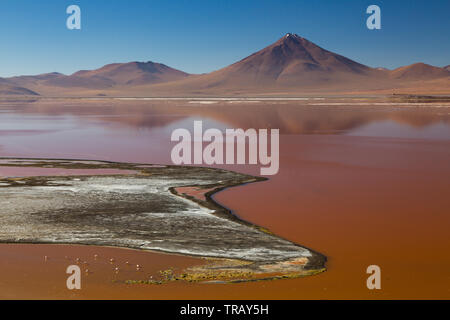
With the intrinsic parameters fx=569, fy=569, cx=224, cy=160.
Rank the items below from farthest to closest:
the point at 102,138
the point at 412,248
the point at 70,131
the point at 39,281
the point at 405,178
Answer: the point at 70,131 → the point at 102,138 → the point at 405,178 → the point at 412,248 → the point at 39,281

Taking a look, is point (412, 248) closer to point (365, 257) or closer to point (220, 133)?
point (365, 257)

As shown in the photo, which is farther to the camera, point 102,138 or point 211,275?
point 102,138

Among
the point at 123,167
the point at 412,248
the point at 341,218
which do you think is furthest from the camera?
the point at 123,167

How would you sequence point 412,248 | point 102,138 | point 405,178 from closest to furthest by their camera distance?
point 412,248
point 405,178
point 102,138
